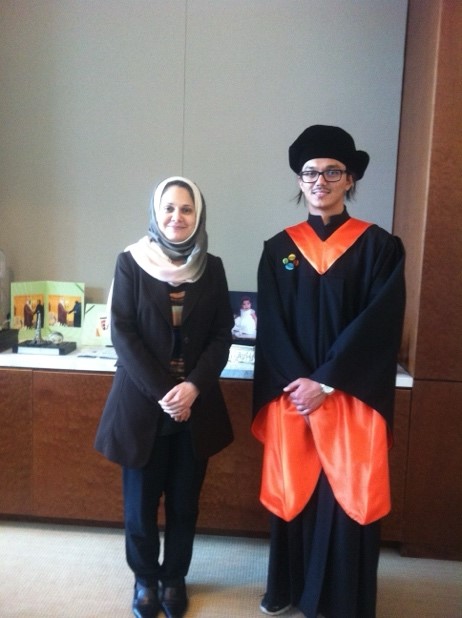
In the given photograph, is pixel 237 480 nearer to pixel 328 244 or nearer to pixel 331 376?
pixel 331 376

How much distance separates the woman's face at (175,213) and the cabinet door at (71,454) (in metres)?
0.81

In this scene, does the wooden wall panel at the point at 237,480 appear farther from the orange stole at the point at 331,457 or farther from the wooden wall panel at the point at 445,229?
the wooden wall panel at the point at 445,229

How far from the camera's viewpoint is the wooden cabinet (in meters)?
2.20

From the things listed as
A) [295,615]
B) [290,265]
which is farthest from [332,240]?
[295,615]

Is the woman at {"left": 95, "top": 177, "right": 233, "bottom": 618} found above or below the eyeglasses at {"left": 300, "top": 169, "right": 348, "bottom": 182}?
below

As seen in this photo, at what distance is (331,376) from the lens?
1588 millimetres

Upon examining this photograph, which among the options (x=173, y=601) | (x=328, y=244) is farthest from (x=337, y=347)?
(x=173, y=601)

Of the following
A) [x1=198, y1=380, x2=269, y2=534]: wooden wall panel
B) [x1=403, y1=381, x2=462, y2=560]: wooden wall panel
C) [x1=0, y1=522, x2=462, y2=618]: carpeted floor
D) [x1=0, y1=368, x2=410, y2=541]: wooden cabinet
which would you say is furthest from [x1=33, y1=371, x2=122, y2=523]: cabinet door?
[x1=403, y1=381, x2=462, y2=560]: wooden wall panel

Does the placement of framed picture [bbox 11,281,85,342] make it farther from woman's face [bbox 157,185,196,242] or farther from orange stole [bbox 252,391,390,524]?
orange stole [bbox 252,391,390,524]

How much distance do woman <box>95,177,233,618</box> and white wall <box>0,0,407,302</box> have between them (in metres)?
0.97

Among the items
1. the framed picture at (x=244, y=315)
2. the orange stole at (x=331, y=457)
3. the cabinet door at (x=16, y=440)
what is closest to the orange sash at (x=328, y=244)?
the orange stole at (x=331, y=457)

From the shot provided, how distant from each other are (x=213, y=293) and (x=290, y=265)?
263 millimetres

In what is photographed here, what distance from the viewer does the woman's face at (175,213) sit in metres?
1.63

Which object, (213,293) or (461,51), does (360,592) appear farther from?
(461,51)
